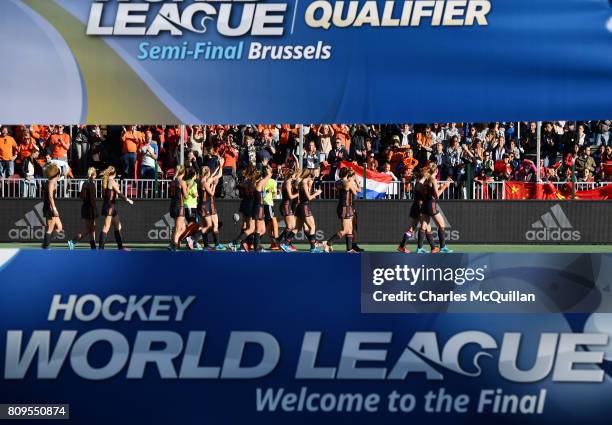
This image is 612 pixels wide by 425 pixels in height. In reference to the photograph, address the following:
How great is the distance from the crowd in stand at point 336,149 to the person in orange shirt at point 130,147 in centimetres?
2

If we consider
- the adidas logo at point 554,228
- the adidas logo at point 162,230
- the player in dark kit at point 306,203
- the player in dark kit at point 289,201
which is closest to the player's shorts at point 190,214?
the player in dark kit at point 289,201

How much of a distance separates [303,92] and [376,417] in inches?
64.7

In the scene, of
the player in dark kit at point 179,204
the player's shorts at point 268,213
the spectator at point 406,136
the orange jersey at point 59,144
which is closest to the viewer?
the player in dark kit at point 179,204

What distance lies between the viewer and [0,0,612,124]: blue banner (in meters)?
5.80

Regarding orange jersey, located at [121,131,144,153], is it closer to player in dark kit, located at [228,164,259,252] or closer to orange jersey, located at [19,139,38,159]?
orange jersey, located at [19,139,38,159]

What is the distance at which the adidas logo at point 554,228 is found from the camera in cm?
2878

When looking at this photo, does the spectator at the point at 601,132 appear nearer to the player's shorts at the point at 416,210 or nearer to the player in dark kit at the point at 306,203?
the player's shorts at the point at 416,210

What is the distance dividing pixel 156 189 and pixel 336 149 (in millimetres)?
4465

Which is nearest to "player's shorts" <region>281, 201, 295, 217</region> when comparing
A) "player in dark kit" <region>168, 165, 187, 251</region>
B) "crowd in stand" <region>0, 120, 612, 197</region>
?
"player in dark kit" <region>168, 165, 187, 251</region>

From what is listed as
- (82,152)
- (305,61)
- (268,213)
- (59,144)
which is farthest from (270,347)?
(82,152)

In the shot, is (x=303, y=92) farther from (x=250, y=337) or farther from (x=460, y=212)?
(x=460, y=212)

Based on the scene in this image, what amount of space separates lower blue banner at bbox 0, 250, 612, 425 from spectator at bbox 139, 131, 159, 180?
2222 cm

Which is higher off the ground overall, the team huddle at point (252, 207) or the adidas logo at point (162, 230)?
the team huddle at point (252, 207)

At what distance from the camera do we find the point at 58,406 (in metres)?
5.68
